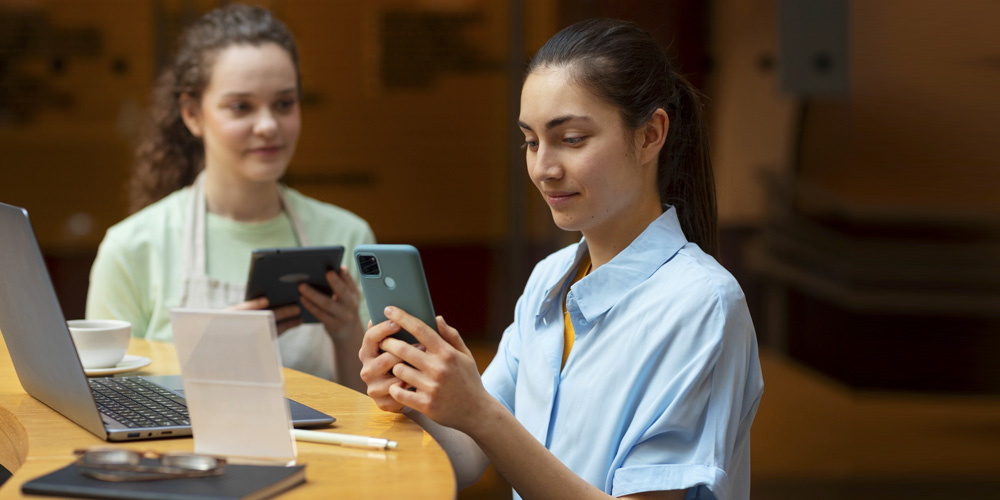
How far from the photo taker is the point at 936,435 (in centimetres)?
354

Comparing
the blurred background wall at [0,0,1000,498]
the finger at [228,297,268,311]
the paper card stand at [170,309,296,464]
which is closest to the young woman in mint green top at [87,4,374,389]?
the finger at [228,297,268,311]

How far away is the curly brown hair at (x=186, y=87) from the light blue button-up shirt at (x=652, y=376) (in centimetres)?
131

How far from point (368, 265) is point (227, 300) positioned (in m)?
1.19

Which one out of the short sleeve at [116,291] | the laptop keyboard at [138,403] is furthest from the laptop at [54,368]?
the short sleeve at [116,291]

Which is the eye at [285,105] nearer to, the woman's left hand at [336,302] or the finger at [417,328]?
the woman's left hand at [336,302]

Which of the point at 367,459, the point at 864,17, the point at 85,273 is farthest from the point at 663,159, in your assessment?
the point at 85,273

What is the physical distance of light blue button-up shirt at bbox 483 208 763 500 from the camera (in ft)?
4.22

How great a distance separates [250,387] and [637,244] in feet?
2.10

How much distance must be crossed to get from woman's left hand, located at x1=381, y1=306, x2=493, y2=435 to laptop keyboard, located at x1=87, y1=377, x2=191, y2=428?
0.32 metres

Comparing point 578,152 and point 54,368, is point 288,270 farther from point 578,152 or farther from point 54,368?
point 578,152

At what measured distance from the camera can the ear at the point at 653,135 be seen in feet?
4.77

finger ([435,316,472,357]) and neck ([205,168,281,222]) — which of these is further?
neck ([205,168,281,222])

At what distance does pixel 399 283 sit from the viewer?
128cm

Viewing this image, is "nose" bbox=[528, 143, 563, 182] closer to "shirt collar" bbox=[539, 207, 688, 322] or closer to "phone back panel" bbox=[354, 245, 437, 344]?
"shirt collar" bbox=[539, 207, 688, 322]
